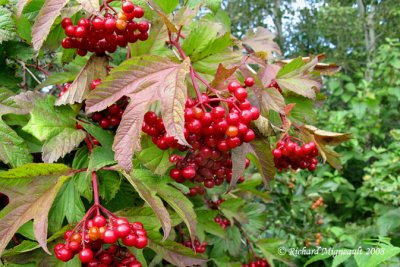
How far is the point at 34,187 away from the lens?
1.01 metres

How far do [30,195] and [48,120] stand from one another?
21 cm

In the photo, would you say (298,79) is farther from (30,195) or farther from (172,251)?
(30,195)

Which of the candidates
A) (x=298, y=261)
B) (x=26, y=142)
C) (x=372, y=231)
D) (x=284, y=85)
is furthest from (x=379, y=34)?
(x=26, y=142)

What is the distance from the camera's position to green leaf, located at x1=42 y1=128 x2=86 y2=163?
3.53 ft

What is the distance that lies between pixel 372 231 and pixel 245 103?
2395mm

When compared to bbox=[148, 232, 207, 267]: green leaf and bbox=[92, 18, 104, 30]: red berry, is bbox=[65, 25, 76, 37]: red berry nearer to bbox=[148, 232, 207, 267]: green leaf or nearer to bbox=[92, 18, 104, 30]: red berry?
bbox=[92, 18, 104, 30]: red berry

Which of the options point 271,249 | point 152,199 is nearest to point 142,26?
point 152,199

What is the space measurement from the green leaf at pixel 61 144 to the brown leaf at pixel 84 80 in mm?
81

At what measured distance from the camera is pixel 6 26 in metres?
1.18

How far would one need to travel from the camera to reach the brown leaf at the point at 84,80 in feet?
3.74

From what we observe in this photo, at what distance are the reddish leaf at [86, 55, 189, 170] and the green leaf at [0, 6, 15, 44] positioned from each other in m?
0.38

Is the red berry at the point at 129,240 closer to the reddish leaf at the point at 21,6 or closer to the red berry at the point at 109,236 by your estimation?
the red berry at the point at 109,236

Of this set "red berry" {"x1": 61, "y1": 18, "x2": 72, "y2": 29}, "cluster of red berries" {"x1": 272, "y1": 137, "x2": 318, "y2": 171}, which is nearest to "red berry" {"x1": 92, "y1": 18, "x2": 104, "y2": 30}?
"red berry" {"x1": 61, "y1": 18, "x2": 72, "y2": 29}

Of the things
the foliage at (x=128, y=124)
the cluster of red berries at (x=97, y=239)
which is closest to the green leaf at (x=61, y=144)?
the foliage at (x=128, y=124)
